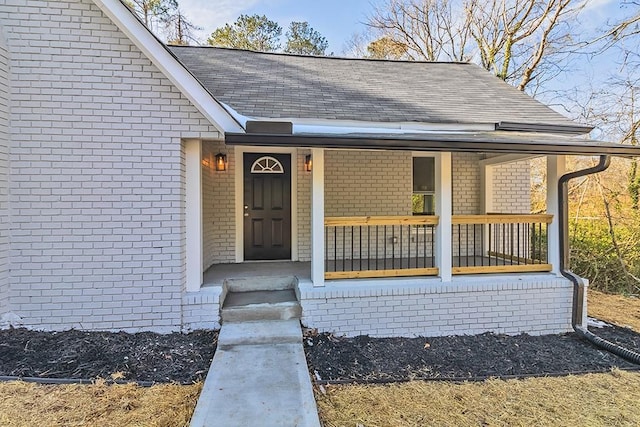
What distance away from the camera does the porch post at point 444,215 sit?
502cm

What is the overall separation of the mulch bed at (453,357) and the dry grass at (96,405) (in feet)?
4.39

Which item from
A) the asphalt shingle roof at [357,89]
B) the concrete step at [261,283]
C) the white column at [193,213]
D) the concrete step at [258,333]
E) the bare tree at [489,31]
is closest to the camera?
the concrete step at [258,333]

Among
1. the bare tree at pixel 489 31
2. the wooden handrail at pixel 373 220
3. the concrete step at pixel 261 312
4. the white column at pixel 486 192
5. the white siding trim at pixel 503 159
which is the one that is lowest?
the concrete step at pixel 261 312

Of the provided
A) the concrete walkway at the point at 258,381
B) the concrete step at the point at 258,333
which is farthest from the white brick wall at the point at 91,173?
the concrete walkway at the point at 258,381

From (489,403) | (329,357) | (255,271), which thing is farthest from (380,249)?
(489,403)

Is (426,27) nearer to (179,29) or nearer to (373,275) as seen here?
(179,29)

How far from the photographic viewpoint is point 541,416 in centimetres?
308

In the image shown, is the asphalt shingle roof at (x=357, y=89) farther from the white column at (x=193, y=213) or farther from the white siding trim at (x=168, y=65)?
the white column at (x=193, y=213)

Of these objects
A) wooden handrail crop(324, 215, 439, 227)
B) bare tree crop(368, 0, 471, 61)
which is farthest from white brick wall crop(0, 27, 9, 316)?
bare tree crop(368, 0, 471, 61)

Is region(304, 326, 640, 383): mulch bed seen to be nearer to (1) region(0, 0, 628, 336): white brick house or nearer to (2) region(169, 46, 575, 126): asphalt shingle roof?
(1) region(0, 0, 628, 336): white brick house

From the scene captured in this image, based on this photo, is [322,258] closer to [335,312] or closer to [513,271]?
[335,312]

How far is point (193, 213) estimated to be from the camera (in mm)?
4711

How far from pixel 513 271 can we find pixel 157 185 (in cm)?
511

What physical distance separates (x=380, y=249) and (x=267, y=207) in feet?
7.90
